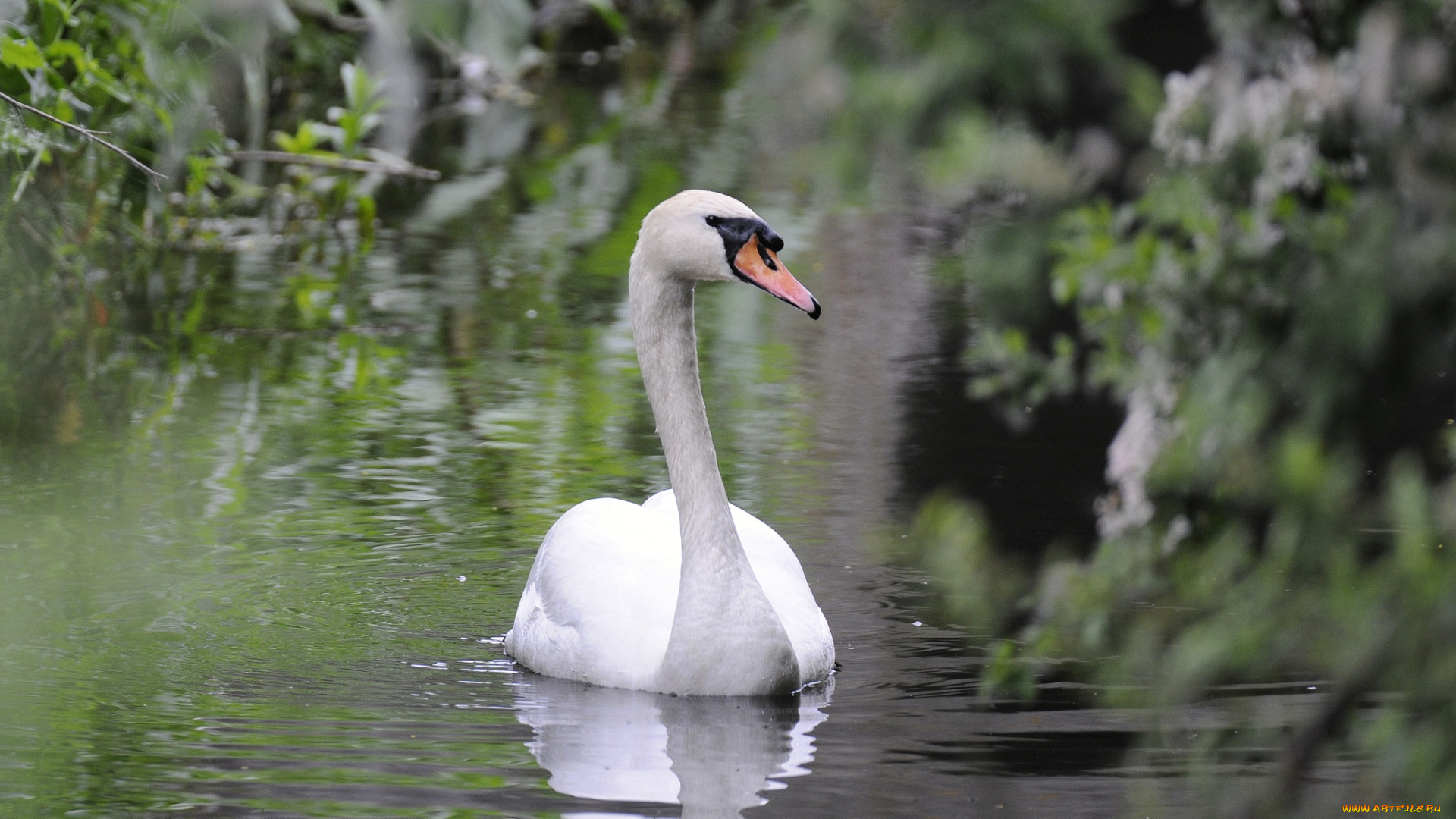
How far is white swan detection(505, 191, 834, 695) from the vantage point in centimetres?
579

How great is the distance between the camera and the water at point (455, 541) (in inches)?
202

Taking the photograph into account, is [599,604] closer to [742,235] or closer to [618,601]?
[618,601]

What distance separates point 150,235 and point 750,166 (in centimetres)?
620

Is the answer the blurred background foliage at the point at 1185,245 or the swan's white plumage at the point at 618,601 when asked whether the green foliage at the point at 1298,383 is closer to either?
the blurred background foliage at the point at 1185,245

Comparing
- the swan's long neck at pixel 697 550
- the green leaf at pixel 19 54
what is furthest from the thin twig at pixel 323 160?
the green leaf at pixel 19 54

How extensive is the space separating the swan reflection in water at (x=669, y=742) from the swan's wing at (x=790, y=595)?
0.09 m

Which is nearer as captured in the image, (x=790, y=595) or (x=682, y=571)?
(x=682, y=571)

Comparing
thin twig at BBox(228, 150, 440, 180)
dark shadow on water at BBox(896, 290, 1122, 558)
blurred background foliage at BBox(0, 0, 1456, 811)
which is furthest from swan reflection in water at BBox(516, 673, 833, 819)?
thin twig at BBox(228, 150, 440, 180)

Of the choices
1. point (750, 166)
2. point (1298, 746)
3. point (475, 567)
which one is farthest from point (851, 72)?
point (750, 166)

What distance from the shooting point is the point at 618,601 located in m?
6.14

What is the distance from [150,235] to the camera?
45.1 feet

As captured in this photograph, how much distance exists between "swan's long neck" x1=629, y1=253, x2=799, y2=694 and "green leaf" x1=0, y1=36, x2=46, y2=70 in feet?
5.85

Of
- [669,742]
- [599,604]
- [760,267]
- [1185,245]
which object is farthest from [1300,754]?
[599,604]

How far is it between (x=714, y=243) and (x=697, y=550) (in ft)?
2.94
